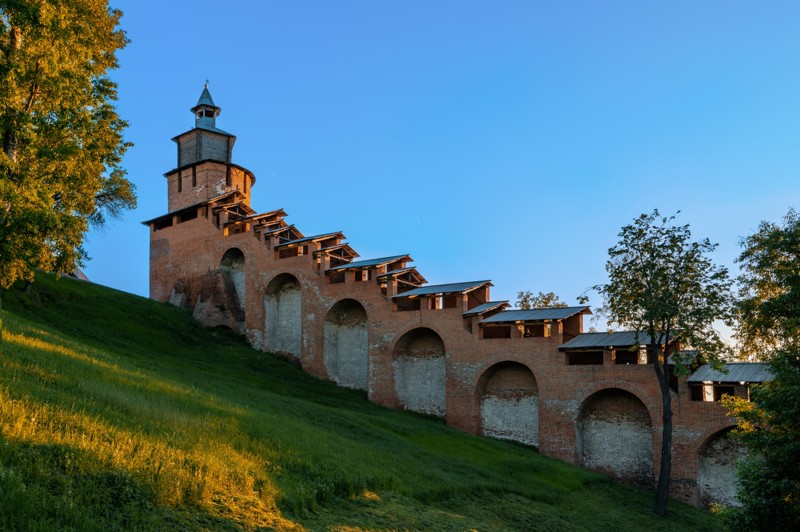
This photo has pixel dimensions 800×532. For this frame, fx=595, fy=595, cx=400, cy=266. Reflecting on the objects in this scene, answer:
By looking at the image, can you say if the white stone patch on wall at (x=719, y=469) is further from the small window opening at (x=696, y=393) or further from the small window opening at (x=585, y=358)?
the small window opening at (x=585, y=358)

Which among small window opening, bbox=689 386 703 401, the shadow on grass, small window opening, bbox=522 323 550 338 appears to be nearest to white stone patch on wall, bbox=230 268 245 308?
small window opening, bbox=522 323 550 338

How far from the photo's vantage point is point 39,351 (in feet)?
45.5

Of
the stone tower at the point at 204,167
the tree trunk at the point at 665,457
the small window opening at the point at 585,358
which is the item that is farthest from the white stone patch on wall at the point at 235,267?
the tree trunk at the point at 665,457

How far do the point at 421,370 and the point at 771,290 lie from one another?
16.6 m

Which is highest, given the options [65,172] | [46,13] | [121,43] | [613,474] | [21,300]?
[121,43]

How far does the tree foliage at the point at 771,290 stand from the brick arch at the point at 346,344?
19003 mm

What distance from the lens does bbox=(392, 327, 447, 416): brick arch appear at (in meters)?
31.0

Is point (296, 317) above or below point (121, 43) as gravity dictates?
below

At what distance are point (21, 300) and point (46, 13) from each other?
702 inches

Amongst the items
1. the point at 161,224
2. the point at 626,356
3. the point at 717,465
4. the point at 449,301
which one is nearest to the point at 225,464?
the point at 717,465

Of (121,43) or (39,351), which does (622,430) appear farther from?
(121,43)

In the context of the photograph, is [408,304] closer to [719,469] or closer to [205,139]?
[719,469]

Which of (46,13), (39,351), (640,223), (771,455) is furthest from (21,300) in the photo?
(771,455)

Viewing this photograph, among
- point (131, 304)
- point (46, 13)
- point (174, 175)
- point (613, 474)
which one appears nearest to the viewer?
point (46, 13)
